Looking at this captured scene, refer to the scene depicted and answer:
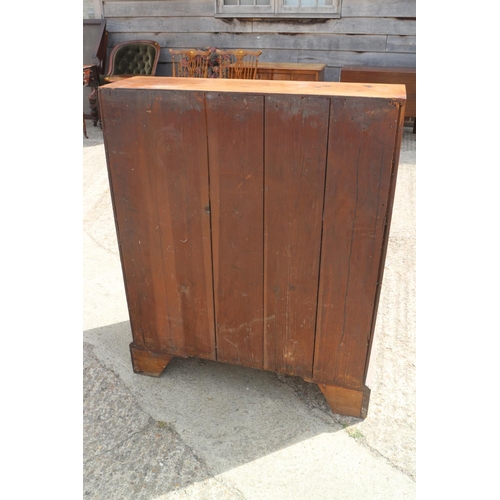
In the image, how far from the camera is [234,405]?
218 cm

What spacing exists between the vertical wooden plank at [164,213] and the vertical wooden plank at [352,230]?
18.0 inches

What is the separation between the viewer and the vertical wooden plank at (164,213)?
182 cm

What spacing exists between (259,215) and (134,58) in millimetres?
5471

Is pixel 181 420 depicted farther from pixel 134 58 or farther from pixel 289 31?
pixel 134 58

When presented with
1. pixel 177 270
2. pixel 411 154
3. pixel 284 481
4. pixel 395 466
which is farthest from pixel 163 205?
pixel 411 154

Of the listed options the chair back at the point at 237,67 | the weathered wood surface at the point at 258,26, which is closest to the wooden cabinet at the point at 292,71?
the chair back at the point at 237,67

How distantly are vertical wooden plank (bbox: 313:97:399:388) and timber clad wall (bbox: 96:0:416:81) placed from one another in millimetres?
4817

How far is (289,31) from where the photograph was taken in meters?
6.05

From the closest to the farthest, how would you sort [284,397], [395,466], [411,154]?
[395,466] < [284,397] < [411,154]

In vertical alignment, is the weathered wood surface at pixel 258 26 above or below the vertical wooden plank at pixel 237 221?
above

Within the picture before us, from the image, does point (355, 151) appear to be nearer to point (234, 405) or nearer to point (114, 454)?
point (234, 405)

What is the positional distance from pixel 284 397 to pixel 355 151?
1.13 metres

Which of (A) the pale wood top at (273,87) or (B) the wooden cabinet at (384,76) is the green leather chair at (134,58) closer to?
(B) the wooden cabinet at (384,76)

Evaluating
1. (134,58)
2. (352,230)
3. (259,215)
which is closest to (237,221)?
(259,215)
